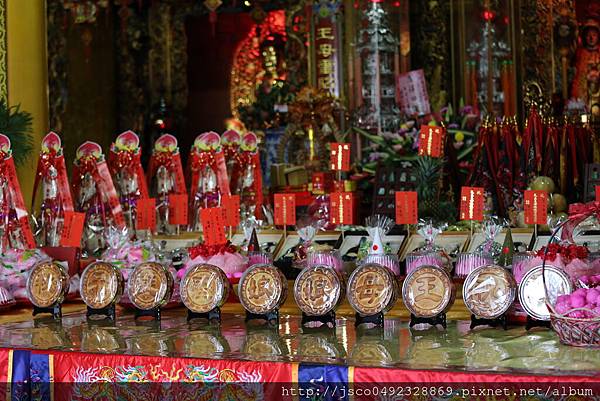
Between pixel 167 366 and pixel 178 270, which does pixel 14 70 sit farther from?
pixel 167 366

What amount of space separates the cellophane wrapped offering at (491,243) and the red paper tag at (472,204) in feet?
0.46

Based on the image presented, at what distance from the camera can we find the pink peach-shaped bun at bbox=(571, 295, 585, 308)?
262cm

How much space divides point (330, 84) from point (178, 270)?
4.30m

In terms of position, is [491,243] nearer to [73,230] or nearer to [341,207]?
[341,207]

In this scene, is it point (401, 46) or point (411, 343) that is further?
point (401, 46)

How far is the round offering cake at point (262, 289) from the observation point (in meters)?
3.19

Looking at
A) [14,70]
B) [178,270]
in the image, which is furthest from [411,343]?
[14,70]

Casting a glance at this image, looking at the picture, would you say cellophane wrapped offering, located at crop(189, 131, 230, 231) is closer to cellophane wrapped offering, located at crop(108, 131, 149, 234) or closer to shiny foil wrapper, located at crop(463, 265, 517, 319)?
cellophane wrapped offering, located at crop(108, 131, 149, 234)

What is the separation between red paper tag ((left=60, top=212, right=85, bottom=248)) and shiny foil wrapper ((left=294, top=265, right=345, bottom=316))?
135 centimetres

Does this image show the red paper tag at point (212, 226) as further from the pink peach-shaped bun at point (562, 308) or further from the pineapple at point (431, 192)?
the pink peach-shaped bun at point (562, 308)

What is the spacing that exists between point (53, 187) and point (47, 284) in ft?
3.11

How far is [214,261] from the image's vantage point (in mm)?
3568

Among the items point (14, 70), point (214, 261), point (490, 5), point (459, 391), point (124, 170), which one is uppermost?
point (490, 5)

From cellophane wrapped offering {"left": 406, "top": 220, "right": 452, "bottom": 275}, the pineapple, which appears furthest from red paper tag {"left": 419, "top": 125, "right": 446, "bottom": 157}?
cellophane wrapped offering {"left": 406, "top": 220, "right": 452, "bottom": 275}
